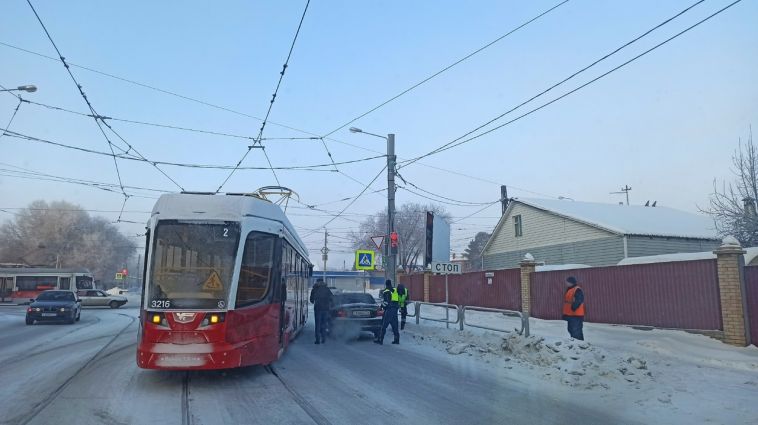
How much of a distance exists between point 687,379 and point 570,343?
202cm

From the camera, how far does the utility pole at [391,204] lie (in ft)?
66.8

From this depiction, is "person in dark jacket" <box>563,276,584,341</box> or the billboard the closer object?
"person in dark jacket" <box>563,276,584,341</box>

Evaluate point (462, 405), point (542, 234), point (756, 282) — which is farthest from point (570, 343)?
point (542, 234)

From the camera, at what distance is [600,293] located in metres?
17.4

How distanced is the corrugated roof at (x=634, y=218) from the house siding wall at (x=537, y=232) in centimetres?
47

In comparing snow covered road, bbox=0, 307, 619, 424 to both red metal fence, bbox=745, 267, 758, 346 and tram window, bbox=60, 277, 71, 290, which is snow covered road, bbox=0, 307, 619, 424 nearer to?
red metal fence, bbox=745, 267, 758, 346

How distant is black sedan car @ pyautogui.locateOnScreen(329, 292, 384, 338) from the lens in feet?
50.7

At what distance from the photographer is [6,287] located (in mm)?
45281

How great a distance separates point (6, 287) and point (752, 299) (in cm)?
5182

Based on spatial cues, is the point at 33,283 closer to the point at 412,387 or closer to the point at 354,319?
the point at 354,319

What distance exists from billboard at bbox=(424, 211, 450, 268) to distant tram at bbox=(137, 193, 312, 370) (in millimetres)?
10564

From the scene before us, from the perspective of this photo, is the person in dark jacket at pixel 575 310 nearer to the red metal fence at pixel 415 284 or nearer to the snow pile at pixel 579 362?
the snow pile at pixel 579 362

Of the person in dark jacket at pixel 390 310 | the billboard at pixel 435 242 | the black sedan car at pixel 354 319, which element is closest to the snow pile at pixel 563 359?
the person in dark jacket at pixel 390 310

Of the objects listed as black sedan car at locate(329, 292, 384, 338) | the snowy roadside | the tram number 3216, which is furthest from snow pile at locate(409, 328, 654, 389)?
the tram number 3216
